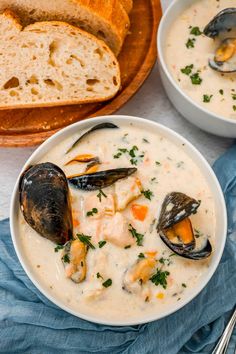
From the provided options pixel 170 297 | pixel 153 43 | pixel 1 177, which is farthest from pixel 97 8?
pixel 170 297

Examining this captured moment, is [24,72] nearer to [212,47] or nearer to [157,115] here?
[157,115]

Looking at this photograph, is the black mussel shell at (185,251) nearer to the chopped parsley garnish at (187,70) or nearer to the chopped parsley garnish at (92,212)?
the chopped parsley garnish at (92,212)

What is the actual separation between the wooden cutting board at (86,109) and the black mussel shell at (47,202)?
301 mm

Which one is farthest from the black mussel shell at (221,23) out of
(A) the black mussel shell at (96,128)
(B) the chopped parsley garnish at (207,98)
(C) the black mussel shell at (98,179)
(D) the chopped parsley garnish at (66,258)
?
(D) the chopped parsley garnish at (66,258)

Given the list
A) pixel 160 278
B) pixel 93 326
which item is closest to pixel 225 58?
pixel 160 278

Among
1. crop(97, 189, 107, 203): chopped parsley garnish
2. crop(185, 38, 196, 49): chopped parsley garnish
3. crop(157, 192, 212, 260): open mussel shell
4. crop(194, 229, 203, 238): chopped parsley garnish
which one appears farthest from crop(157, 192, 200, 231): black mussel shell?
crop(185, 38, 196, 49): chopped parsley garnish

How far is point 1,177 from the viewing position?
2.48 meters

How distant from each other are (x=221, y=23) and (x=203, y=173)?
27.2 inches

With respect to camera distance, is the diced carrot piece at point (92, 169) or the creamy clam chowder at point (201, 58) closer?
the diced carrot piece at point (92, 169)

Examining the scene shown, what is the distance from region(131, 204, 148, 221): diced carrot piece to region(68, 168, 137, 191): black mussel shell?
128mm

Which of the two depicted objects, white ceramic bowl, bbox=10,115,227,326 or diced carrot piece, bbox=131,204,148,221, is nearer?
white ceramic bowl, bbox=10,115,227,326

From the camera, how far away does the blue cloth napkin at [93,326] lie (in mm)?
2205

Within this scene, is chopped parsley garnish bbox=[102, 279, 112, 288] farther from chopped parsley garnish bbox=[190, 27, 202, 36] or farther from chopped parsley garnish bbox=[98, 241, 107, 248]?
chopped parsley garnish bbox=[190, 27, 202, 36]

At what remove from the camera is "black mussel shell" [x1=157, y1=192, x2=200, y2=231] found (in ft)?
6.64
